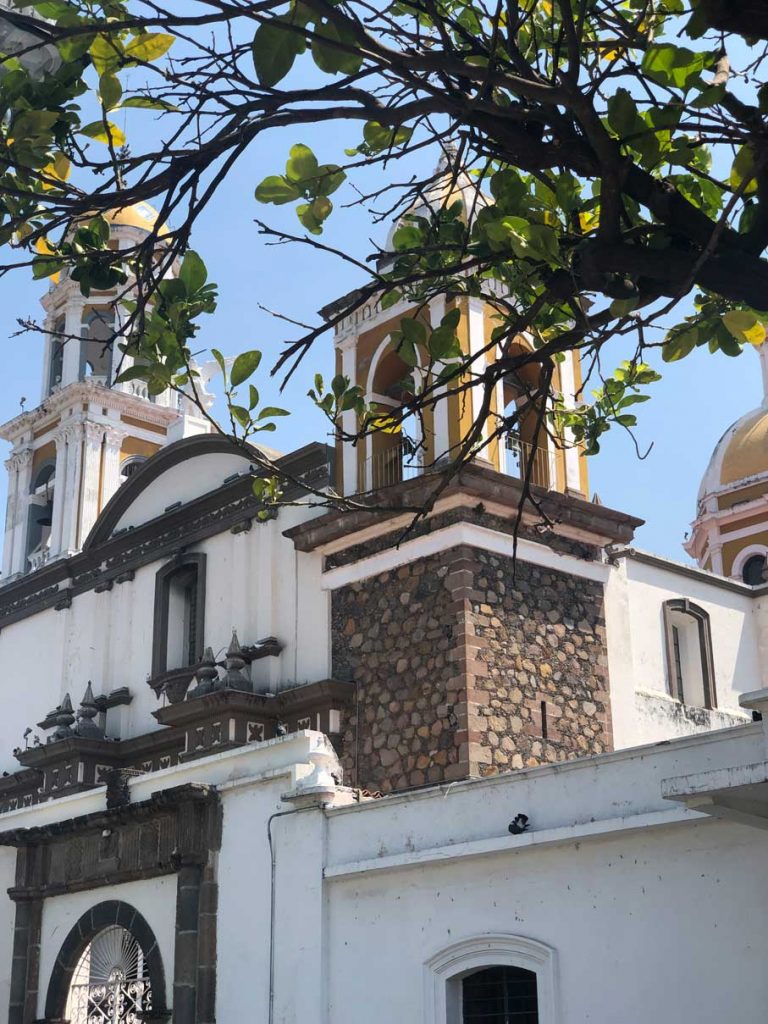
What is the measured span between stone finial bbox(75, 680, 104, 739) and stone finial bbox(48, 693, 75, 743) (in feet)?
0.38

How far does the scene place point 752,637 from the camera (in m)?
20.1

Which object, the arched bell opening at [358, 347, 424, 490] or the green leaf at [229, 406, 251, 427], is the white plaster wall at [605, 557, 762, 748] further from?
the green leaf at [229, 406, 251, 427]

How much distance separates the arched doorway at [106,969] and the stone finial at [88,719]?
15.3 feet

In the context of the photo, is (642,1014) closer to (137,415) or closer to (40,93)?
(40,93)

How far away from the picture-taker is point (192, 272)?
19.2 ft

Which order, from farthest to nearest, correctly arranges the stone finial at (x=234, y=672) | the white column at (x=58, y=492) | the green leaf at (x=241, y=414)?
the white column at (x=58, y=492), the stone finial at (x=234, y=672), the green leaf at (x=241, y=414)

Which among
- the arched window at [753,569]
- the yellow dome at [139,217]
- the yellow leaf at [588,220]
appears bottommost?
the yellow leaf at [588,220]

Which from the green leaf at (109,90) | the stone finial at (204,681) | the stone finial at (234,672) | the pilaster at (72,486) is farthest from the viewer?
the pilaster at (72,486)

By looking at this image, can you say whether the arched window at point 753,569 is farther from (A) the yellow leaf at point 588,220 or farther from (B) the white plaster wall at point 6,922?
(A) the yellow leaf at point 588,220

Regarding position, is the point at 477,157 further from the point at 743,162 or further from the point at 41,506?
the point at 41,506

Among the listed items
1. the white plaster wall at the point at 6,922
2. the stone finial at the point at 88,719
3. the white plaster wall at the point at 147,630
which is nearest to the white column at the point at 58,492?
the white plaster wall at the point at 147,630

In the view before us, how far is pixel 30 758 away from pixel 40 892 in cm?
437

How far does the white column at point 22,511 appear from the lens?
27.0 metres

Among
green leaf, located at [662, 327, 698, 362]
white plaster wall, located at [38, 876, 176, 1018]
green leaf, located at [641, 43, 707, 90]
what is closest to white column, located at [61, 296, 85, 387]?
white plaster wall, located at [38, 876, 176, 1018]
